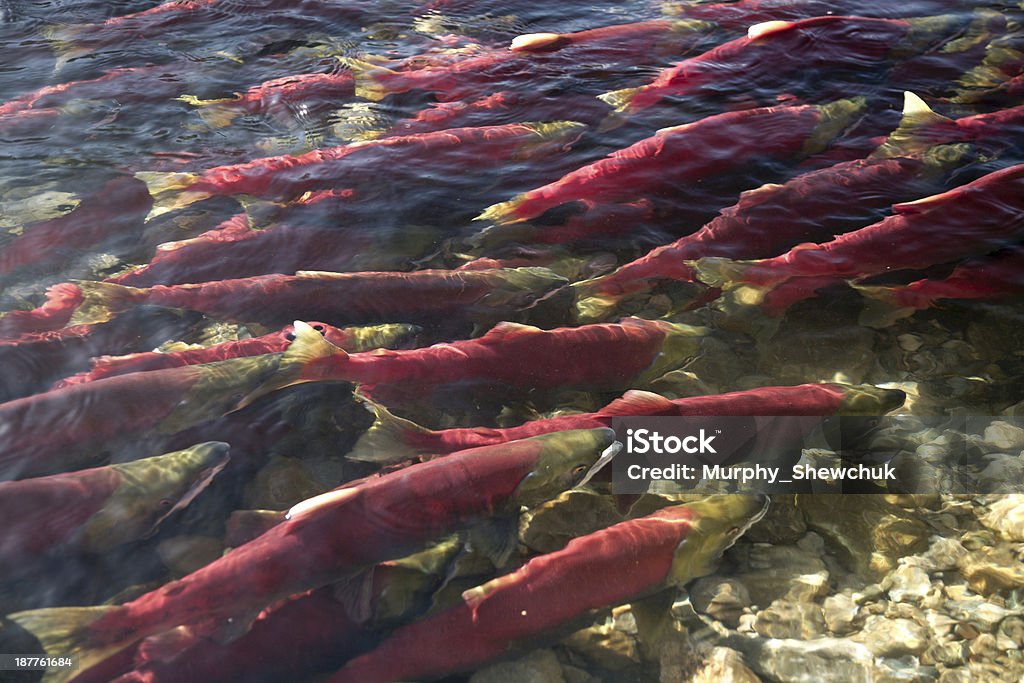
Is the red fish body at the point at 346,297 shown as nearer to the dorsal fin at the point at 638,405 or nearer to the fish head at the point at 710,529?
the dorsal fin at the point at 638,405

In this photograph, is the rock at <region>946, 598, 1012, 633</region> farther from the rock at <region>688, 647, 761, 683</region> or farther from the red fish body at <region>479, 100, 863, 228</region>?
the red fish body at <region>479, 100, 863, 228</region>

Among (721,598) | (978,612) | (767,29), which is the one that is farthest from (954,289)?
(767,29)

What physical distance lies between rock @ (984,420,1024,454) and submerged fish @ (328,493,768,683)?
140 centimetres

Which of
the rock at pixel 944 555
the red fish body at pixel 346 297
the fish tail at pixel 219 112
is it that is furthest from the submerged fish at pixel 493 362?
the fish tail at pixel 219 112

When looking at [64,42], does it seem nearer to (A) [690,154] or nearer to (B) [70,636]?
(A) [690,154]

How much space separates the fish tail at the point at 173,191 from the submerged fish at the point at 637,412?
2627 millimetres

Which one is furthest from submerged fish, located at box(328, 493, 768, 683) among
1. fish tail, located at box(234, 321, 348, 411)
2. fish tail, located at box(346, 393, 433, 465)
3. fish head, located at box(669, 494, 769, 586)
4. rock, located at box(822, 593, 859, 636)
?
fish tail, located at box(234, 321, 348, 411)

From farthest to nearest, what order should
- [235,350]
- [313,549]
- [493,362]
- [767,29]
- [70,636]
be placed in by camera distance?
[767,29] → [235,350] → [493,362] → [313,549] → [70,636]

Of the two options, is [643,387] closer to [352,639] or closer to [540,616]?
[540,616]

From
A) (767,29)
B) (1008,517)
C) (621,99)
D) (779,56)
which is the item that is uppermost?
(767,29)

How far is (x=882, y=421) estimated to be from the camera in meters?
3.62

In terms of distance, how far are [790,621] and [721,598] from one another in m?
0.25

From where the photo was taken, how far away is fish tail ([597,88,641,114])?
628 cm

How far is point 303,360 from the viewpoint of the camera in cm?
354
